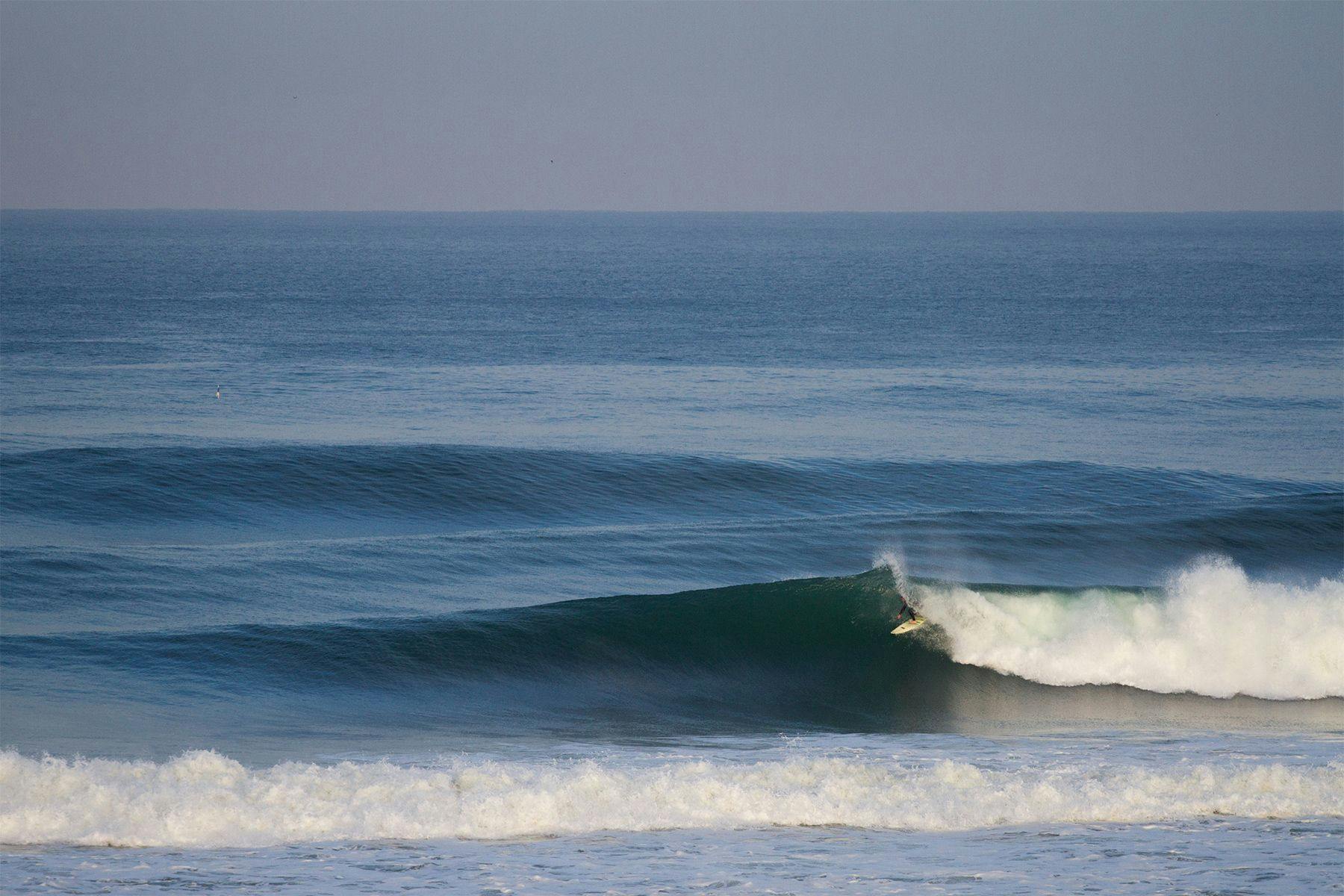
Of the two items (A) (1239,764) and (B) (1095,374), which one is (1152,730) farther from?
(B) (1095,374)

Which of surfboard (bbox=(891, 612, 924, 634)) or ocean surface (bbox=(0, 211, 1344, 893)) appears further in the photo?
surfboard (bbox=(891, 612, 924, 634))

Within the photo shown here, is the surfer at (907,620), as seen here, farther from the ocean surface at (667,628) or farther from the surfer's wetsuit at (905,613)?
the ocean surface at (667,628)

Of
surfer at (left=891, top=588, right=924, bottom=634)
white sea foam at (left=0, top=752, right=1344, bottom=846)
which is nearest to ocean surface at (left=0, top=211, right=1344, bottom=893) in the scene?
white sea foam at (left=0, top=752, right=1344, bottom=846)

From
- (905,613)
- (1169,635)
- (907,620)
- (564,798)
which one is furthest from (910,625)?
(564,798)

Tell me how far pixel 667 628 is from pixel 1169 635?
5.60 metres

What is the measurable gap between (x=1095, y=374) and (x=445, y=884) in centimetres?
3918

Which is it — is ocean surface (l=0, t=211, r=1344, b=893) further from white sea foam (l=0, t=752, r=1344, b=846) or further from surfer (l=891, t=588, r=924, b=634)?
surfer (l=891, t=588, r=924, b=634)

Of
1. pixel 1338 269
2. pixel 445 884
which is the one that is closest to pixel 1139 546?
pixel 445 884

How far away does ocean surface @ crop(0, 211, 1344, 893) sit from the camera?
877cm

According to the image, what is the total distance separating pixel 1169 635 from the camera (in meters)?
14.7

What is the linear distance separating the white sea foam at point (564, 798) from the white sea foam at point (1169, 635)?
386cm

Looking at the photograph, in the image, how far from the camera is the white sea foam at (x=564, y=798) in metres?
8.85

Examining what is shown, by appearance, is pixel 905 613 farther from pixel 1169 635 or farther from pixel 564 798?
pixel 564 798

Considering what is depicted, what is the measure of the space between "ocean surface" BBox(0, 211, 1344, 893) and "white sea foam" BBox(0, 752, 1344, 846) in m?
0.04
